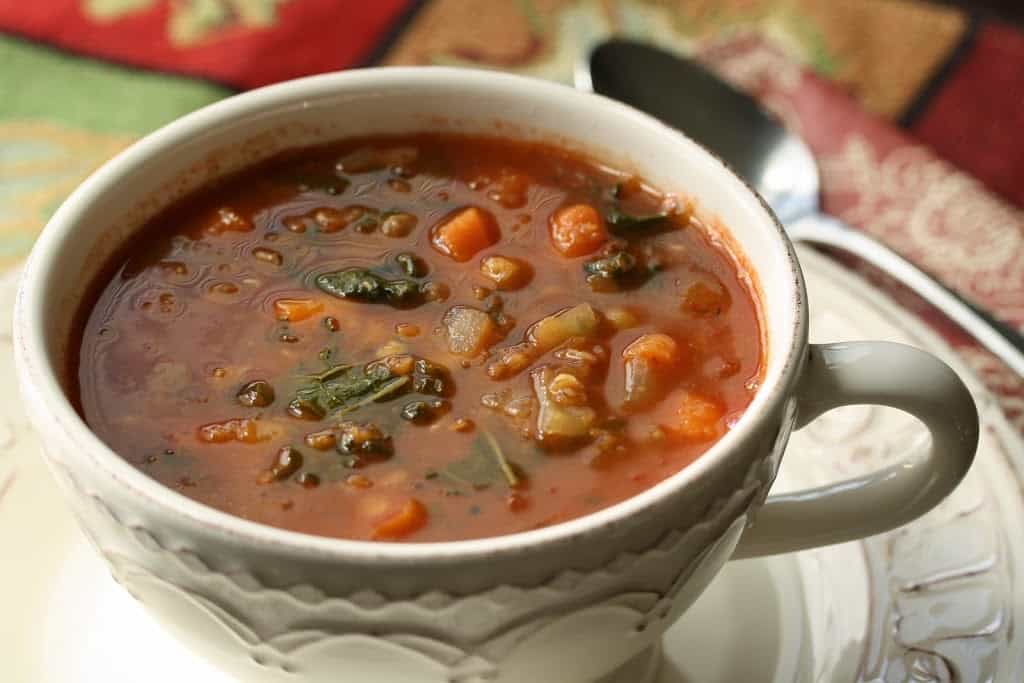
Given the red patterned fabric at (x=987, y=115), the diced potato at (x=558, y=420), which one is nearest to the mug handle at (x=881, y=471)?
the diced potato at (x=558, y=420)

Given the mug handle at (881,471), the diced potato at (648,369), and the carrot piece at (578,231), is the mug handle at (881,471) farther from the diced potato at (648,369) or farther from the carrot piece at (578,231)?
the carrot piece at (578,231)

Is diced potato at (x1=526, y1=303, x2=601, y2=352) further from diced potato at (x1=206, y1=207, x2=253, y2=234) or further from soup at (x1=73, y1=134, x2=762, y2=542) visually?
diced potato at (x1=206, y1=207, x2=253, y2=234)

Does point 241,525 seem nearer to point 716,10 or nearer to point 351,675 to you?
point 351,675

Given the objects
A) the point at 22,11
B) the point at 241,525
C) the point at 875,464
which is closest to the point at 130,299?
the point at 241,525

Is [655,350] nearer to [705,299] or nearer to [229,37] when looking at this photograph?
[705,299]

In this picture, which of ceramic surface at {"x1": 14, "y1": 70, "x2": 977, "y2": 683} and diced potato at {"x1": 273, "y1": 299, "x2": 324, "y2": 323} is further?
diced potato at {"x1": 273, "y1": 299, "x2": 324, "y2": 323}

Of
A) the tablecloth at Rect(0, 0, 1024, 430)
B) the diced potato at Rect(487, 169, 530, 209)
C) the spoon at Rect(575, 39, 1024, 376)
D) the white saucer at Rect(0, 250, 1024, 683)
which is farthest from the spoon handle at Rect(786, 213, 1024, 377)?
the diced potato at Rect(487, 169, 530, 209)
